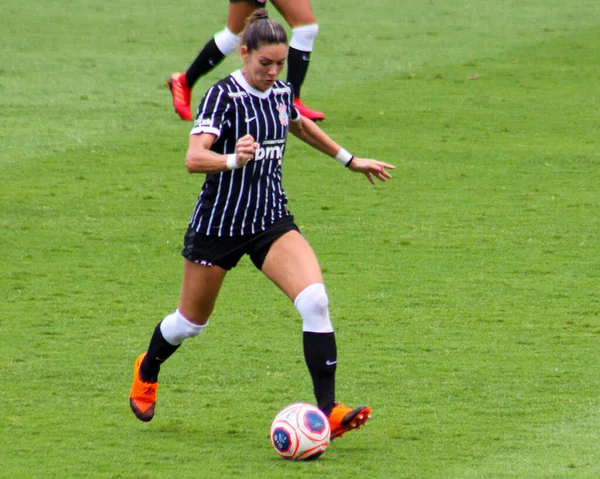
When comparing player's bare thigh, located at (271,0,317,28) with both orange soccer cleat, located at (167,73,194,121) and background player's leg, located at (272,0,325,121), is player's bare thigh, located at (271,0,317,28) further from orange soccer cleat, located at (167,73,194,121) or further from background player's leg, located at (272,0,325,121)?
orange soccer cleat, located at (167,73,194,121)

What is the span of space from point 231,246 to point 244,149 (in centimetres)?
59

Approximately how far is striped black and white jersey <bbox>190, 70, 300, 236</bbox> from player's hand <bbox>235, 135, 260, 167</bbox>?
0.33 metres

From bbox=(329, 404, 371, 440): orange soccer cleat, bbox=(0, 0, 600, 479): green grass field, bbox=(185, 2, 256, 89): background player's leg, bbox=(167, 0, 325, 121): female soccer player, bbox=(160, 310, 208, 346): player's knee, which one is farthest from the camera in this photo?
bbox=(167, 0, 325, 121): female soccer player

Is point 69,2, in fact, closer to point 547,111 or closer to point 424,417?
point 547,111

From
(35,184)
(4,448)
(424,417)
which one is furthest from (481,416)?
(35,184)

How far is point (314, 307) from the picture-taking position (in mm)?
5098

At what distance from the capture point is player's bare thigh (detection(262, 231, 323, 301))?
5.13 meters

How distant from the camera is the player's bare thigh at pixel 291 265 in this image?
5.13 m

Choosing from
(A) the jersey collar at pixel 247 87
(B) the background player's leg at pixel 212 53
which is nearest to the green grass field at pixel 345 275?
(B) the background player's leg at pixel 212 53

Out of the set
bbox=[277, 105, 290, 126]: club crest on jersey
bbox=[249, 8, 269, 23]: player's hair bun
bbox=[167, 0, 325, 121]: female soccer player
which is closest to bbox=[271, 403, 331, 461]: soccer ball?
bbox=[277, 105, 290, 126]: club crest on jersey

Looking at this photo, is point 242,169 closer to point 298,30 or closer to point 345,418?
point 345,418

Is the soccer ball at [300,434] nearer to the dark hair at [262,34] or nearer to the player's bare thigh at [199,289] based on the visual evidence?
the player's bare thigh at [199,289]

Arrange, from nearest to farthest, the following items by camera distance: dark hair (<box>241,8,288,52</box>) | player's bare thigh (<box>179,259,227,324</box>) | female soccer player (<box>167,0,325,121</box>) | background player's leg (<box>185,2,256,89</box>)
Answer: dark hair (<box>241,8,288,52</box>), player's bare thigh (<box>179,259,227,324</box>), background player's leg (<box>185,2,256,89</box>), female soccer player (<box>167,0,325,121</box>)

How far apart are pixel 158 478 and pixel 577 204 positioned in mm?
5758
